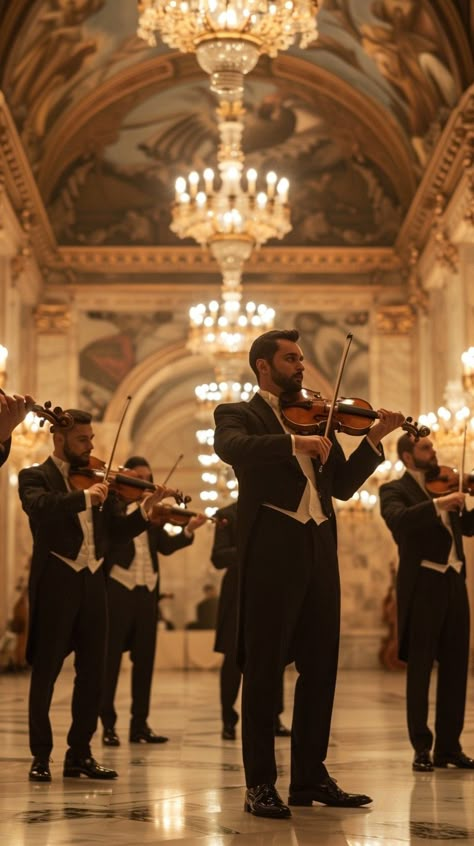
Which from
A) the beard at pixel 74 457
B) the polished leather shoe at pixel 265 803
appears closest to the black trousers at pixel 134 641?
the beard at pixel 74 457

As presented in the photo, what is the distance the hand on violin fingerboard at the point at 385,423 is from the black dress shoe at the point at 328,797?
4.60 feet

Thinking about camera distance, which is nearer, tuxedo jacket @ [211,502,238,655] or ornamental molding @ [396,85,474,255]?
tuxedo jacket @ [211,502,238,655]

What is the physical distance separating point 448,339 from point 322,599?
1419 centimetres

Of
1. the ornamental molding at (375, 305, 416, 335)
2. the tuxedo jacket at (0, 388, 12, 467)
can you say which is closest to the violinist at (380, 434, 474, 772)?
the tuxedo jacket at (0, 388, 12, 467)

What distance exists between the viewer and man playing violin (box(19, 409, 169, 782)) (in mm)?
7109

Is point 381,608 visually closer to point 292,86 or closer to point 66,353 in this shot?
point 66,353

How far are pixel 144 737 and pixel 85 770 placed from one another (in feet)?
7.76

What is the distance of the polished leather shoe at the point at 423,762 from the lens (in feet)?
24.2

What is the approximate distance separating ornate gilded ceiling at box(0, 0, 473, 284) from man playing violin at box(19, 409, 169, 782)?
1484 cm

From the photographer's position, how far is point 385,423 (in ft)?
18.8

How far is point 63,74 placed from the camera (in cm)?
2166

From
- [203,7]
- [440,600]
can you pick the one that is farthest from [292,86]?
[440,600]

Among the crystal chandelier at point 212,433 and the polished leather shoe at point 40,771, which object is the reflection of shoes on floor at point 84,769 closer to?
the polished leather shoe at point 40,771

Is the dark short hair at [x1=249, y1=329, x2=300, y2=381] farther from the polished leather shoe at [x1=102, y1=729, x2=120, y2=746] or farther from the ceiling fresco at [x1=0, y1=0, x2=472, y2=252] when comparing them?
the ceiling fresco at [x1=0, y1=0, x2=472, y2=252]
